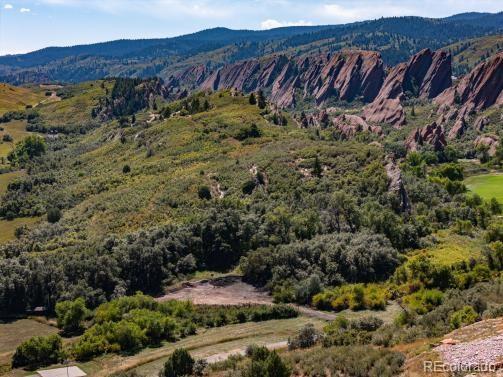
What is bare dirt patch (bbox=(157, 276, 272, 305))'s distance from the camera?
264 ft

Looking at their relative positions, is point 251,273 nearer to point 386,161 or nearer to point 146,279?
point 146,279

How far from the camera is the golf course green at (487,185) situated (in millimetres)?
135012

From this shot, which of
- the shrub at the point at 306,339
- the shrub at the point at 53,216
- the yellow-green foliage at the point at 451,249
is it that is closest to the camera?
the shrub at the point at 306,339

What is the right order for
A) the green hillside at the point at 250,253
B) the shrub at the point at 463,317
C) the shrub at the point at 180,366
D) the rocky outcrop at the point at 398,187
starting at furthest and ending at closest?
the rocky outcrop at the point at 398,187 → the green hillside at the point at 250,253 → the shrub at the point at 180,366 → the shrub at the point at 463,317

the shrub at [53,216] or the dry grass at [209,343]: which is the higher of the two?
the shrub at [53,216]

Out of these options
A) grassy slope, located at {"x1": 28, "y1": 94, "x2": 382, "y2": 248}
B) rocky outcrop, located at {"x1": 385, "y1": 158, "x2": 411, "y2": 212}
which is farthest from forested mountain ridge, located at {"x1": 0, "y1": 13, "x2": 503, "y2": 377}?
grassy slope, located at {"x1": 28, "y1": 94, "x2": 382, "y2": 248}

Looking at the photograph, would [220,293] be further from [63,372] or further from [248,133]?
[248,133]

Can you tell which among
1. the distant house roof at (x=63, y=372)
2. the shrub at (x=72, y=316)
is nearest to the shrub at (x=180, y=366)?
the distant house roof at (x=63, y=372)

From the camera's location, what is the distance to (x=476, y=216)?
10350 cm

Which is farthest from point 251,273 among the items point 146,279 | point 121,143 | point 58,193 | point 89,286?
point 121,143

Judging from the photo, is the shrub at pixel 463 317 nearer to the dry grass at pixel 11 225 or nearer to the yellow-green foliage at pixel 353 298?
the yellow-green foliage at pixel 353 298

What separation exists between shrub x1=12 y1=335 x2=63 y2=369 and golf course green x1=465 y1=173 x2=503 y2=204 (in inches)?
3938

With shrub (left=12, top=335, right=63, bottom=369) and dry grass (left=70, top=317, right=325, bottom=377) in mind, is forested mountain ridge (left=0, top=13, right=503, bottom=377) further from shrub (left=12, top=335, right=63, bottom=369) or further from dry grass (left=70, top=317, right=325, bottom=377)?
dry grass (left=70, top=317, right=325, bottom=377)

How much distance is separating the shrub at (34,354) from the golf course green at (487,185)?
328 ft
